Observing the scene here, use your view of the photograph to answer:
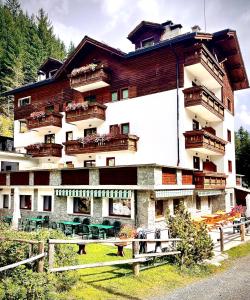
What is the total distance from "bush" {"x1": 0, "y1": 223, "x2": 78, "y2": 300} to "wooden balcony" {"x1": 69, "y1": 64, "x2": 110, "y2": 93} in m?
19.7

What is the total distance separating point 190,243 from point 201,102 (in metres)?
14.3

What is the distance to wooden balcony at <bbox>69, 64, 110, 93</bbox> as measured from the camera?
27469mm

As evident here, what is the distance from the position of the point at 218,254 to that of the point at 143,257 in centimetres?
542

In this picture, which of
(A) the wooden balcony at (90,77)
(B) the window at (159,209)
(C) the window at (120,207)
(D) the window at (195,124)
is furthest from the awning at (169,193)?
(A) the wooden balcony at (90,77)

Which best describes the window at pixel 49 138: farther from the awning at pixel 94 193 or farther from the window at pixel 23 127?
the awning at pixel 94 193

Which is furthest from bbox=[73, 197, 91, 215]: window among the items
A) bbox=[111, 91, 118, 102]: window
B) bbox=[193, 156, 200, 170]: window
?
bbox=[111, 91, 118, 102]: window

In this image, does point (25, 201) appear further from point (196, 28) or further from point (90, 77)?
point (196, 28)

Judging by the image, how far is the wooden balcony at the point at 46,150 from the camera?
98.1ft

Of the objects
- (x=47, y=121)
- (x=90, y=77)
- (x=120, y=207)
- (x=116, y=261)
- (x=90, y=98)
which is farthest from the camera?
(x=47, y=121)

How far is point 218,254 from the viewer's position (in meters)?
14.1

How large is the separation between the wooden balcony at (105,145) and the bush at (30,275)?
1546 cm

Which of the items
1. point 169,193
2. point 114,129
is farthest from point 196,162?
point 169,193

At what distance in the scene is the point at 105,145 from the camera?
85.8 feet

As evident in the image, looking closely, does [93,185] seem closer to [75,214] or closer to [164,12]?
[75,214]
